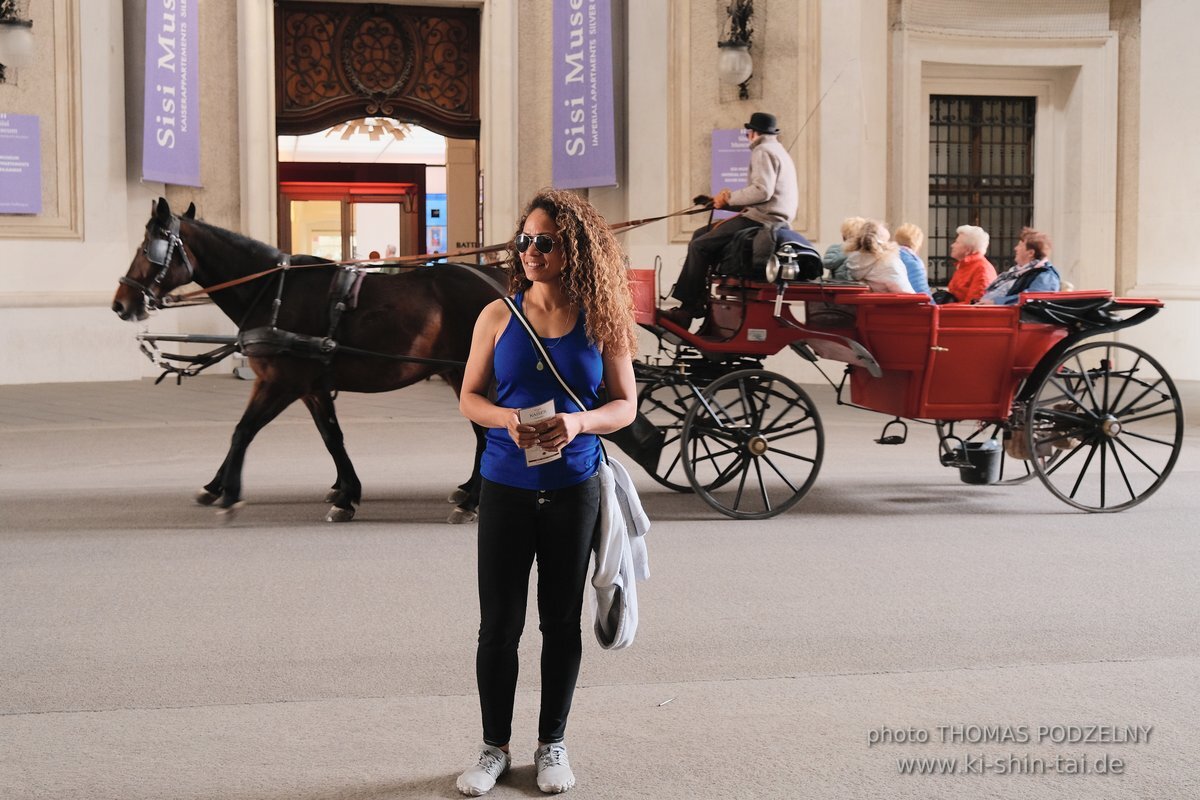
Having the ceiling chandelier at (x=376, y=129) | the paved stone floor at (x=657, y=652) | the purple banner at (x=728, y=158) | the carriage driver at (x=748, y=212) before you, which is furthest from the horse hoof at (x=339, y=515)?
the ceiling chandelier at (x=376, y=129)

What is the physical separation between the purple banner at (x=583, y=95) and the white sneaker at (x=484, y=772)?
43.9 feet

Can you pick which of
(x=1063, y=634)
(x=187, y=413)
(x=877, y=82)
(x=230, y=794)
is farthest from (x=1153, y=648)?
(x=877, y=82)

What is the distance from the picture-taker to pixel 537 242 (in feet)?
11.1

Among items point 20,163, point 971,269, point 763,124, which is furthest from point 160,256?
point 20,163

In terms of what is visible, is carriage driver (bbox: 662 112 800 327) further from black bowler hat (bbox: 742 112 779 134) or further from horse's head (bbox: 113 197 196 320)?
horse's head (bbox: 113 197 196 320)

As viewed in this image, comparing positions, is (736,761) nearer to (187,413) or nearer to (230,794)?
(230,794)

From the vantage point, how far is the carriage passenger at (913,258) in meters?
8.27

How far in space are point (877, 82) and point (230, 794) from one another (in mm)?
15678

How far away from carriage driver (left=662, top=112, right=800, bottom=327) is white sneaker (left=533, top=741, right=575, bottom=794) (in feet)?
15.4

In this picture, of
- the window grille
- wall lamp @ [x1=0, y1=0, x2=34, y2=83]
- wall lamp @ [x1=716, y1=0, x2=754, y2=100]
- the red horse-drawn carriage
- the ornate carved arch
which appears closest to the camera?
the red horse-drawn carriage

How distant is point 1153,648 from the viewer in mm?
4762

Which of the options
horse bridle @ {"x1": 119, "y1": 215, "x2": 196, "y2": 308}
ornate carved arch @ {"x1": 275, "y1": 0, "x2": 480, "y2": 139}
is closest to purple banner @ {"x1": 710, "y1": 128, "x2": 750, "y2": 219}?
ornate carved arch @ {"x1": 275, "y1": 0, "x2": 480, "y2": 139}

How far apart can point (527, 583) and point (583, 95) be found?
13764 millimetres

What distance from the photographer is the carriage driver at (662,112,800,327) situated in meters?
7.81
